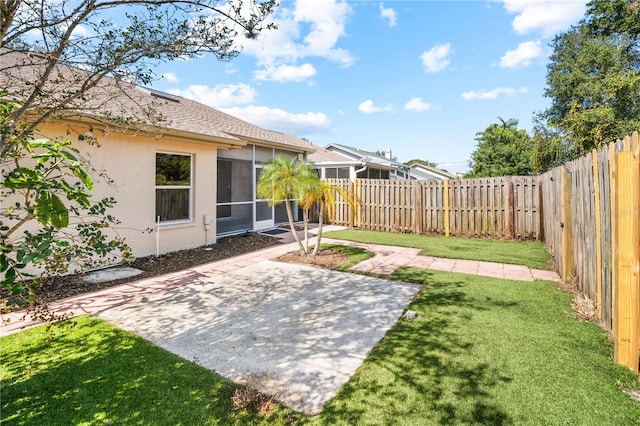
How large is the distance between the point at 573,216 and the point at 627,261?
2701mm

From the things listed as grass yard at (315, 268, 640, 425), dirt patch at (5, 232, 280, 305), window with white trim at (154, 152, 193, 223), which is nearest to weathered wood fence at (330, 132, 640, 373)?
grass yard at (315, 268, 640, 425)

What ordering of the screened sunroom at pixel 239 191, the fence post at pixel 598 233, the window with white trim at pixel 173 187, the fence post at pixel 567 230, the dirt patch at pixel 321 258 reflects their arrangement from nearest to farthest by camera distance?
the fence post at pixel 598 233, the fence post at pixel 567 230, the dirt patch at pixel 321 258, the window with white trim at pixel 173 187, the screened sunroom at pixel 239 191

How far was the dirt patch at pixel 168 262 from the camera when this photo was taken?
209 inches

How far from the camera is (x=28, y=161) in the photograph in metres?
5.45

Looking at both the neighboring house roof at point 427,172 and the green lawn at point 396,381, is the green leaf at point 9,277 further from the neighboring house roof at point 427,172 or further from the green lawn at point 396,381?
the neighboring house roof at point 427,172

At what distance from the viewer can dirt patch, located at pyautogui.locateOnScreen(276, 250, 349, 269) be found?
24.0 ft

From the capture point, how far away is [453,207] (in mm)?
11406

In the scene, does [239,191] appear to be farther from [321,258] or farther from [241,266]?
[321,258]

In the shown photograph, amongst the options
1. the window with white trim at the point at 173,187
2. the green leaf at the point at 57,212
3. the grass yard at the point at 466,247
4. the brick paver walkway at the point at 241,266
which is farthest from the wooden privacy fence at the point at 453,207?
the green leaf at the point at 57,212

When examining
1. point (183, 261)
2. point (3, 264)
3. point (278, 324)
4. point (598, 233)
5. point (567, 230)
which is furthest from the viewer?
point (183, 261)

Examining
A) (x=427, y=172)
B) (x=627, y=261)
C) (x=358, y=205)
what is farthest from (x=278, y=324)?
(x=427, y=172)

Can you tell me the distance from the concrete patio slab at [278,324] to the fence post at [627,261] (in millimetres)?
2302

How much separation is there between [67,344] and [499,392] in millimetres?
4558

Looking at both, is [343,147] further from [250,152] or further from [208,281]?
[208,281]
